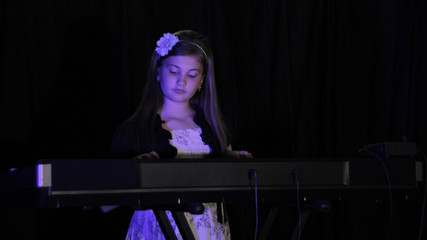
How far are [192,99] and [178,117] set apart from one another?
13 cm

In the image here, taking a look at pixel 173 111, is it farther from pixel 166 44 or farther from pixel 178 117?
Result: pixel 166 44

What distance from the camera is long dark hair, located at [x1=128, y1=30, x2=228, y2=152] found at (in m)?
2.13

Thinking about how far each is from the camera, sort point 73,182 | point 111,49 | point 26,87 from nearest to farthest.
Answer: point 73,182 < point 26,87 < point 111,49

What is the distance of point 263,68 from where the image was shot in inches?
117

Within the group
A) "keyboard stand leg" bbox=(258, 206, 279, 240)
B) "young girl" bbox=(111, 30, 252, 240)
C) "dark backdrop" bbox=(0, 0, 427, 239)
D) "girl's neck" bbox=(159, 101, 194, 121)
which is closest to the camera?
"keyboard stand leg" bbox=(258, 206, 279, 240)

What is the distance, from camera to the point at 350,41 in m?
3.08

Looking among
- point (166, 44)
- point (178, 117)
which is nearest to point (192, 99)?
point (178, 117)

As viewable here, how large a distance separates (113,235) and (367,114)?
57.4 inches

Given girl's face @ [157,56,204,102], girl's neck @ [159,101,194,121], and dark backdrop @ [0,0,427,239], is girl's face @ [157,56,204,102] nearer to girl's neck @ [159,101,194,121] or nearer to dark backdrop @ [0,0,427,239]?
girl's neck @ [159,101,194,121]

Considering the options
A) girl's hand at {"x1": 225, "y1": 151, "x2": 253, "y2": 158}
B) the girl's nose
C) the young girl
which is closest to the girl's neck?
the young girl

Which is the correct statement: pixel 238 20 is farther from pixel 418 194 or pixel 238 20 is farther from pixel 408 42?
pixel 418 194

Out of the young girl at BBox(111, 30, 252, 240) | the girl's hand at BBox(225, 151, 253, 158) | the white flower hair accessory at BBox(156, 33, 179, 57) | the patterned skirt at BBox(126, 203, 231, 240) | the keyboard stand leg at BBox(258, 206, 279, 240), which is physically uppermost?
the white flower hair accessory at BBox(156, 33, 179, 57)

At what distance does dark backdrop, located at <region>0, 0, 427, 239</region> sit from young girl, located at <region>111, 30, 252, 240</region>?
1.73ft

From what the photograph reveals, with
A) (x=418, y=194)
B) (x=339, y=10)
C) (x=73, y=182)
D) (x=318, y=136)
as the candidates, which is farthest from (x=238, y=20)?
(x=73, y=182)
